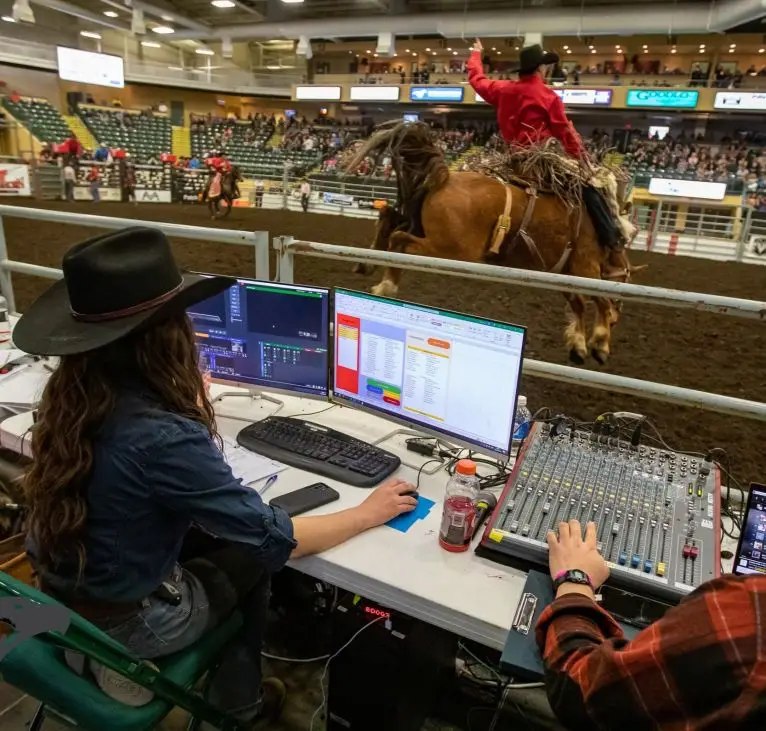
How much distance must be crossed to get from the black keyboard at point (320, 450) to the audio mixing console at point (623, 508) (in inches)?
16.9

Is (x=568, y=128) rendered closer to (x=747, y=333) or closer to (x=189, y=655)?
(x=747, y=333)

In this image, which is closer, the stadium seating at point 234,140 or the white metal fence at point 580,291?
the white metal fence at point 580,291

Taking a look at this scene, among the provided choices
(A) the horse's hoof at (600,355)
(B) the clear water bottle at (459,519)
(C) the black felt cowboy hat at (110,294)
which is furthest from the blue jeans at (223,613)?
(A) the horse's hoof at (600,355)

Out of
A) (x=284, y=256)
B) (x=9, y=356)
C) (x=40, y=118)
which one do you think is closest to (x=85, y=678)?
(x=284, y=256)

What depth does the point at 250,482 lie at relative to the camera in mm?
1737

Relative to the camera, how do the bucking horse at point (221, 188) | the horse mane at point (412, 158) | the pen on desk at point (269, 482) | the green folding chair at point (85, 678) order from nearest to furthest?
the green folding chair at point (85, 678) < the pen on desk at point (269, 482) < the horse mane at point (412, 158) < the bucking horse at point (221, 188)

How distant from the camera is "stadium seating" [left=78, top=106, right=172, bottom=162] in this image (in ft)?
78.3

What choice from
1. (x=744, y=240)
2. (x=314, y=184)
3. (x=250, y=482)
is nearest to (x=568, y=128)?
(x=250, y=482)

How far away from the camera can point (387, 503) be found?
62.7 inches

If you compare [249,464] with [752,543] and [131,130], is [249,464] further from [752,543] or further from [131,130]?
[131,130]

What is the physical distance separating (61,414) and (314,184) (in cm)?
1552

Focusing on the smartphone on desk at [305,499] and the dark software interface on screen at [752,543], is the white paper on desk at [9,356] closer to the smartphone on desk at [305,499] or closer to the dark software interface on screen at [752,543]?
the smartphone on desk at [305,499]

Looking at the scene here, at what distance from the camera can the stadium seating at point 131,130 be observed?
2388cm

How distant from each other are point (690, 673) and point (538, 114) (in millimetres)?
4452
